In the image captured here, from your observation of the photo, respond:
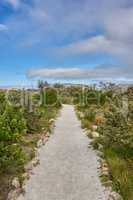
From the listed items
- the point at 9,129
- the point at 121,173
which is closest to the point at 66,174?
the point at 121,173

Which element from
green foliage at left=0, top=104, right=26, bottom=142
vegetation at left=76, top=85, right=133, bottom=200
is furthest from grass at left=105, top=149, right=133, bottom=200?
green foliage at left=0, top=104, right=26, bottom=142

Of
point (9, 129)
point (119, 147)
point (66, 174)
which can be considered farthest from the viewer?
point (119, 147)

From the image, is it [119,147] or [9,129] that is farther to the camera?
[119,147]

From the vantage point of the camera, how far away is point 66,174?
11352mm

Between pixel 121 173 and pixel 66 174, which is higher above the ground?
pixel 121 173

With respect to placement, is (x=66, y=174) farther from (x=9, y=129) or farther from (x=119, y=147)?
(x=119, y=147)

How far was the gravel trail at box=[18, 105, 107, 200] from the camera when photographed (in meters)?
9.53

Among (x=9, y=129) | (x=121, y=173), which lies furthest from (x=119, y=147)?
(x=9, y=129)

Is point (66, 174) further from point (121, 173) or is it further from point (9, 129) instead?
point (9, 129)

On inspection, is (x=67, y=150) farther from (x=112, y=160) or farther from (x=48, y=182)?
(x=48, y=182)

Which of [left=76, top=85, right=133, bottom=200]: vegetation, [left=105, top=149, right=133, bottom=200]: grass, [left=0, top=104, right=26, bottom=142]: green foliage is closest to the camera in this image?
[left=105, top=149, right=133, bottom=200]: grass

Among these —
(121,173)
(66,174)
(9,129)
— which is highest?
(9,129)

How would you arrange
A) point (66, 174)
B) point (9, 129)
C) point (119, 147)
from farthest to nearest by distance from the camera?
point (119, 147)
point (66, 174)
point (9, 129)

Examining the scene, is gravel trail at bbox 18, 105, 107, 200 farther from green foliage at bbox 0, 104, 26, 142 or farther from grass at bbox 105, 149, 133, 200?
green foliage at bbox 0, 104, 26, 142
